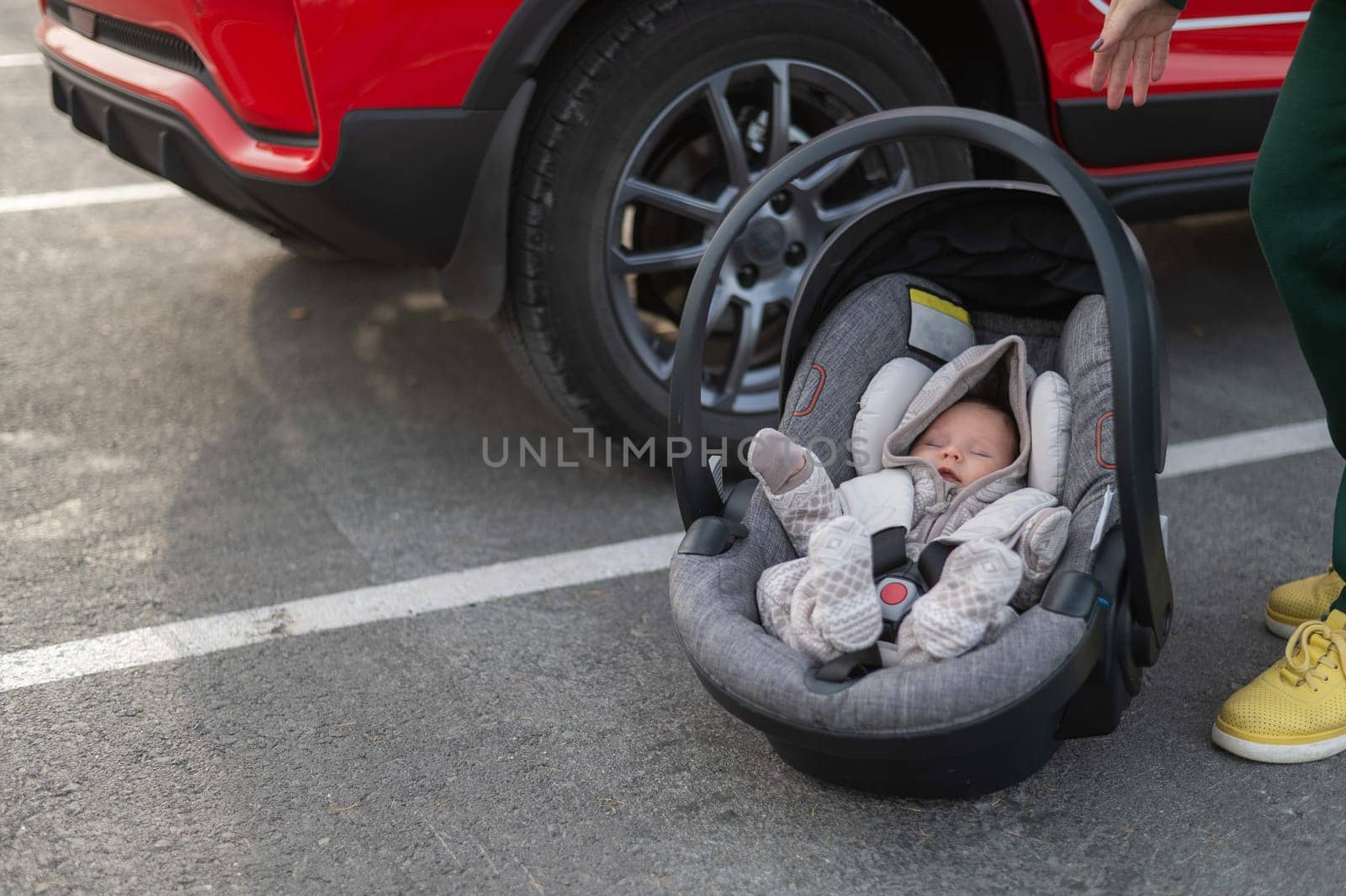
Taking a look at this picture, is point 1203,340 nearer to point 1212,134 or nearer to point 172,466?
point 1212,134

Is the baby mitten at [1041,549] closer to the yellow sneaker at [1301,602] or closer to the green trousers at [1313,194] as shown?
the green trousers at [1313,194]

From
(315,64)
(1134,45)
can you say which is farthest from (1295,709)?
(315,64)

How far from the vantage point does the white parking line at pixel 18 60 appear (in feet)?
24.4

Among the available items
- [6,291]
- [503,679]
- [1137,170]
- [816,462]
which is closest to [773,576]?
[816,462]

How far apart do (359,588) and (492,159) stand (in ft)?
3.39

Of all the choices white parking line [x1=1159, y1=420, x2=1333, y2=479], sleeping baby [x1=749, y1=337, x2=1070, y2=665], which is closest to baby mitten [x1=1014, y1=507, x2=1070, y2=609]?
sleeping baby [x1=749, y1=337, x2=1070, y2=665]

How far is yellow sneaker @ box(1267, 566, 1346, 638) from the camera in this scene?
266 cm

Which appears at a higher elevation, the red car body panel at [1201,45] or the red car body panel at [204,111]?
the red car body panel at [1201,45]

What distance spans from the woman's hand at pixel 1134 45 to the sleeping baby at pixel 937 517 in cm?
58

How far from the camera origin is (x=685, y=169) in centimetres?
326

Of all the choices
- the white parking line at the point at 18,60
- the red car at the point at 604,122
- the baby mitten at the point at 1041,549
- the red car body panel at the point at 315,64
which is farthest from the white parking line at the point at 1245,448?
the white parking line at the point at 18,60

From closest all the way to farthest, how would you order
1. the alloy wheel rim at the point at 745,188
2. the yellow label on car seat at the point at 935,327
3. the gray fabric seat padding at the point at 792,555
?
the gray fabric seat padding at the point at 792,555, the yellow label on car seat at the point at 935,327, the alloy wheel rim at the point at 745,188

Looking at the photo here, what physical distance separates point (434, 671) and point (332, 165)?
1.11m

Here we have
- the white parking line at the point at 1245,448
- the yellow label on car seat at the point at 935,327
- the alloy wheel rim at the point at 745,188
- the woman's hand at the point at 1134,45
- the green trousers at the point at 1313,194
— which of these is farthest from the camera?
the white parking line at the point at 1245,448
